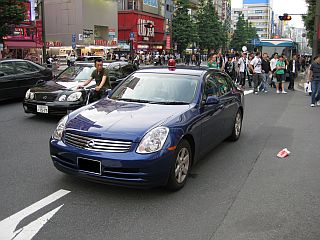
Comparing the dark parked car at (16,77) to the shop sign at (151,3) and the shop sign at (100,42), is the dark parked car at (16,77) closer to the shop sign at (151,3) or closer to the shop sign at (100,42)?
the shop sign at (100,42)

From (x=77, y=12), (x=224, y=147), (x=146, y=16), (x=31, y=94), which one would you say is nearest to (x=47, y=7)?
(x=77, y=12)

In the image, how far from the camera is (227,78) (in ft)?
23.6

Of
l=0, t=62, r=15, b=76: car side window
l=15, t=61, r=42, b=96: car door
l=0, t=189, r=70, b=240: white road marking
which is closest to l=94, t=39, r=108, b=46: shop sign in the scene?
l=15, t=61, r=42, b=96: car door

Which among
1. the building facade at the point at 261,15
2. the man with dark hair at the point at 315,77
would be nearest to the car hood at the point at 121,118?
the man with dark hair at the point at 315,77

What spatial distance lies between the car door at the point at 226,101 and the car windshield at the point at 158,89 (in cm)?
82

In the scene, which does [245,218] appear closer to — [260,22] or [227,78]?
[227,78]

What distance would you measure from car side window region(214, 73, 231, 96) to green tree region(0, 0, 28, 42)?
16.6 meters

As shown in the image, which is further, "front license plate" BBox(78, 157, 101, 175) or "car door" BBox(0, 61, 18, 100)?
"car door" BBox(0, 61, 18, 100)

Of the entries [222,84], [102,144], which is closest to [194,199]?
[102,144]

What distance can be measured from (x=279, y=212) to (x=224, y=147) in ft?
9.38

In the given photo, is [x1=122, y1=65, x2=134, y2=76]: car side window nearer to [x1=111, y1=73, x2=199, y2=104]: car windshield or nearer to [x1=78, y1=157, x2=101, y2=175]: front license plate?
[x1=111, y1=73, x2=199, y2=104]: car windshield

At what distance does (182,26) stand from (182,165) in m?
60.3

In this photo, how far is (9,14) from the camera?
20.2 metres

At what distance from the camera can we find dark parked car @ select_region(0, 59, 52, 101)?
11.4 meters
